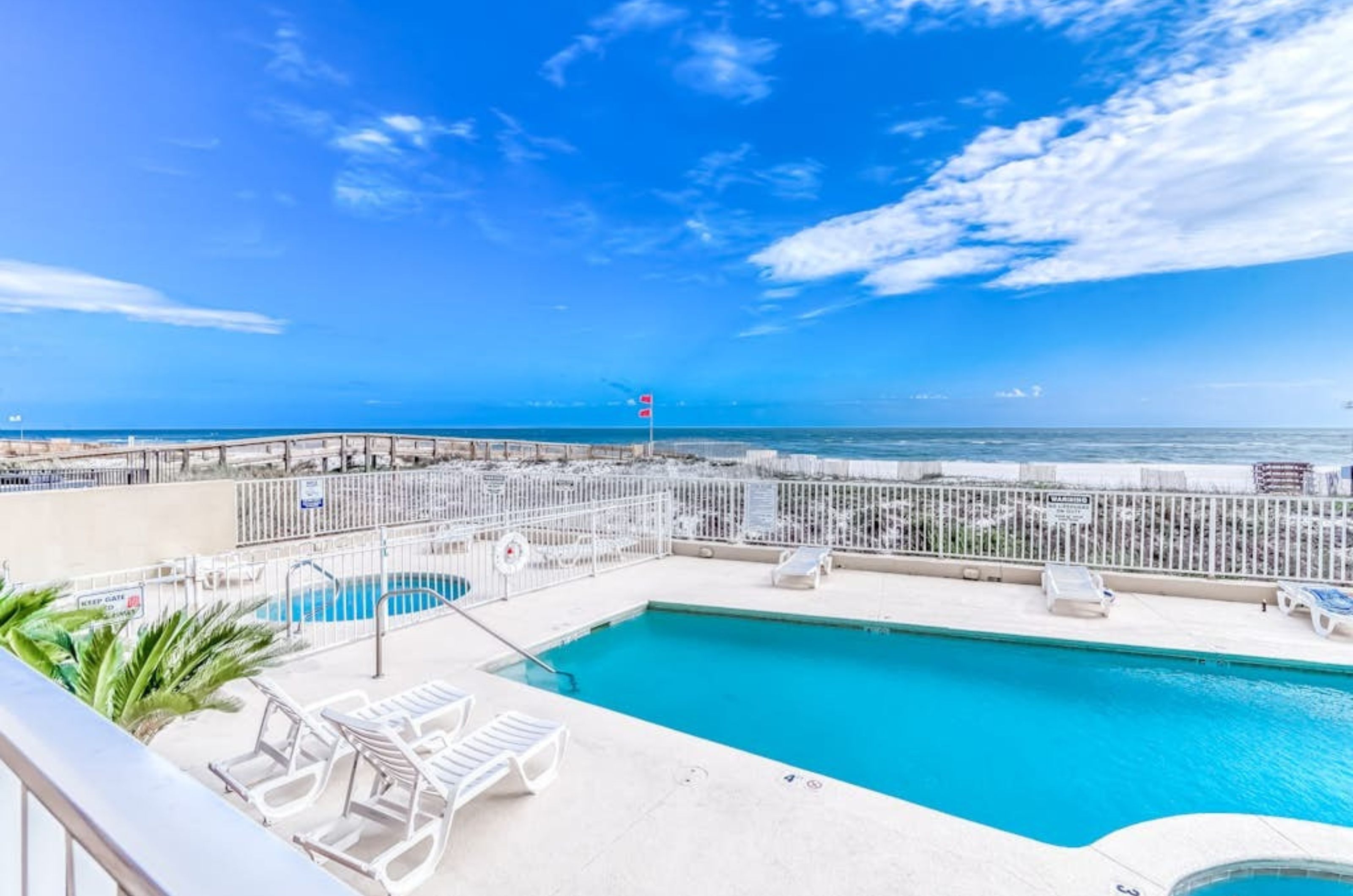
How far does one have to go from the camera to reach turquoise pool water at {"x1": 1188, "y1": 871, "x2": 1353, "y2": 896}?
3.09 meters

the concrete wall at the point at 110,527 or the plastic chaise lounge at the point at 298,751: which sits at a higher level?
the concrete wall at the point at 110,527

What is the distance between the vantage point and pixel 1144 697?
18.3ft

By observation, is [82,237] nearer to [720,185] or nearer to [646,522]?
[720,185]

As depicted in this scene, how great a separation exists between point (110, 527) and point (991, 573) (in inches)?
468

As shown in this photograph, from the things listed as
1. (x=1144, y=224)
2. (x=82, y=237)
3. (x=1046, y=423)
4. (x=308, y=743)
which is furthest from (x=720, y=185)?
(x=1046, y=423)

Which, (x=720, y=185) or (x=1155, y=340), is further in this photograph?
(x=1155, y=340)

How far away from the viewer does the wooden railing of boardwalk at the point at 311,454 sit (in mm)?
12539

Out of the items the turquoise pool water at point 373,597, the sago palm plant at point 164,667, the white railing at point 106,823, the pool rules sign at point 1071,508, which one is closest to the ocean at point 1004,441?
the turquoise pool water at point 373,597

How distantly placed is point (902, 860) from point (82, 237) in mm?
35447

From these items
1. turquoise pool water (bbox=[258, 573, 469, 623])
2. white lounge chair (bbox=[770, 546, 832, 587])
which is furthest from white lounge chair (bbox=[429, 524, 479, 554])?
white lounge chair (bbox=[770, 546, 832, 587])

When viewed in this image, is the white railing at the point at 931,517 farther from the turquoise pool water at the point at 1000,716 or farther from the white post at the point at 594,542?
the turquoise pool water at the point at 1000,716

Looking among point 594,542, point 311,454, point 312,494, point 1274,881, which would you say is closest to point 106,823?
point 1274,881

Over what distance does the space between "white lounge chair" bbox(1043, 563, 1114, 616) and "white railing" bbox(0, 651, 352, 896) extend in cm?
812

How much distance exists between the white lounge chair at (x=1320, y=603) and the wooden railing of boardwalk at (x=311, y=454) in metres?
16.1
